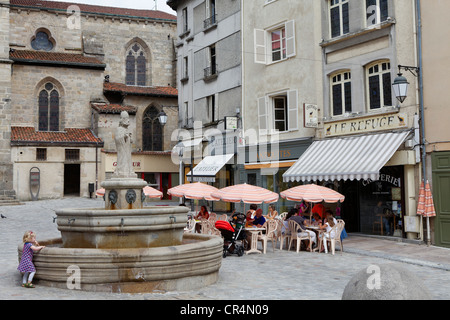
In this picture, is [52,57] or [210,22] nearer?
[210,22]

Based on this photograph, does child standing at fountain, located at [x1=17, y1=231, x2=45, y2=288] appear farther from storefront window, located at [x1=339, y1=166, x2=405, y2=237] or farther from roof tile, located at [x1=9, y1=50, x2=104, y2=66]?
roof tile, located at [x1=9, y1=50, x2=104, y2=66]

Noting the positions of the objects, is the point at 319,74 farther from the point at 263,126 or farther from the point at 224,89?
the point at 224,89

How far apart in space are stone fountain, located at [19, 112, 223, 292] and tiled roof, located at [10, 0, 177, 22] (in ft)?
114

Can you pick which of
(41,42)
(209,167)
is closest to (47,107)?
(41,42)

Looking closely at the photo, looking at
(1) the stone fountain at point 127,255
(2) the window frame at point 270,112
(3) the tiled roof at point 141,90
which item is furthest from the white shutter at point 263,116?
(3) the tiled roof at point 141,90

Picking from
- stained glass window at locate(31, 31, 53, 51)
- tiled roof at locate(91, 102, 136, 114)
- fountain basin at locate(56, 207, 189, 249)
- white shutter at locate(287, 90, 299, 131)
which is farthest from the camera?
stained glass window at locate(31, 31, 53, 51)

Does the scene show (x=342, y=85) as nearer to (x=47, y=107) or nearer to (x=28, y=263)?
(x=28, y=263)

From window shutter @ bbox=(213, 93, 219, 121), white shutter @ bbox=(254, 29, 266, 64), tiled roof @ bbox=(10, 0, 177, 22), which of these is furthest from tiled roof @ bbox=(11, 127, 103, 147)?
white shutter @ bbox=(254, 29, 266, 64)

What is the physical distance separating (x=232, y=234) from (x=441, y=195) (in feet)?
21.0

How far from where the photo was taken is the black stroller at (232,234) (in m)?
12.6

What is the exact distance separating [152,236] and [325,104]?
11370 millimetres

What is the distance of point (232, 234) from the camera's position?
1279 cm

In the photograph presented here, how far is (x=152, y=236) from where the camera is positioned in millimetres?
8844

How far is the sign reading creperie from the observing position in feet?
50.4
